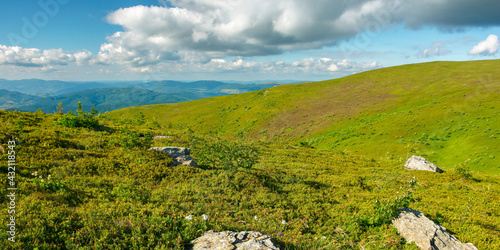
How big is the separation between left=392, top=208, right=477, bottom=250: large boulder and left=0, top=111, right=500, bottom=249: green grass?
406mm

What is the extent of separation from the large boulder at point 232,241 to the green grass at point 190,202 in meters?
0.49

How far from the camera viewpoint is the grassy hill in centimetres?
3169

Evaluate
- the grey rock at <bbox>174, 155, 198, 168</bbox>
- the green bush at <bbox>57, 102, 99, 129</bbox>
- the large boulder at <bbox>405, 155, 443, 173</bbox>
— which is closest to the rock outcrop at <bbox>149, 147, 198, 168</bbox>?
the grey rock at <bbox>174, 155, 198, 168</bbox>

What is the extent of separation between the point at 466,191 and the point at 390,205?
36.7 ft

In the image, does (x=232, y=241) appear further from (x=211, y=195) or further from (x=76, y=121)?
(x=76, y=121)

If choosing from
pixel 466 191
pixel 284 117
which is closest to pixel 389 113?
pixel 284 117

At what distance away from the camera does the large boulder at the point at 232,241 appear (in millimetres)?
6141

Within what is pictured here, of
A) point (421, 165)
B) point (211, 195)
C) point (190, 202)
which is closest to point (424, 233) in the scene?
point (211, 195)

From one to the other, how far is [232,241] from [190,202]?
3523 mm

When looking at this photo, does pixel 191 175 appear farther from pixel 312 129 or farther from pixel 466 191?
pixel 312 129

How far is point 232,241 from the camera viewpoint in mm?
6402

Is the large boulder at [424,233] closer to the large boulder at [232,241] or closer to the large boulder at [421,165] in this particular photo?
the large boulder at [232,241]

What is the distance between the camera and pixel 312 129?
5331 cm

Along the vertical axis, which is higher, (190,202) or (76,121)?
(76,121)
